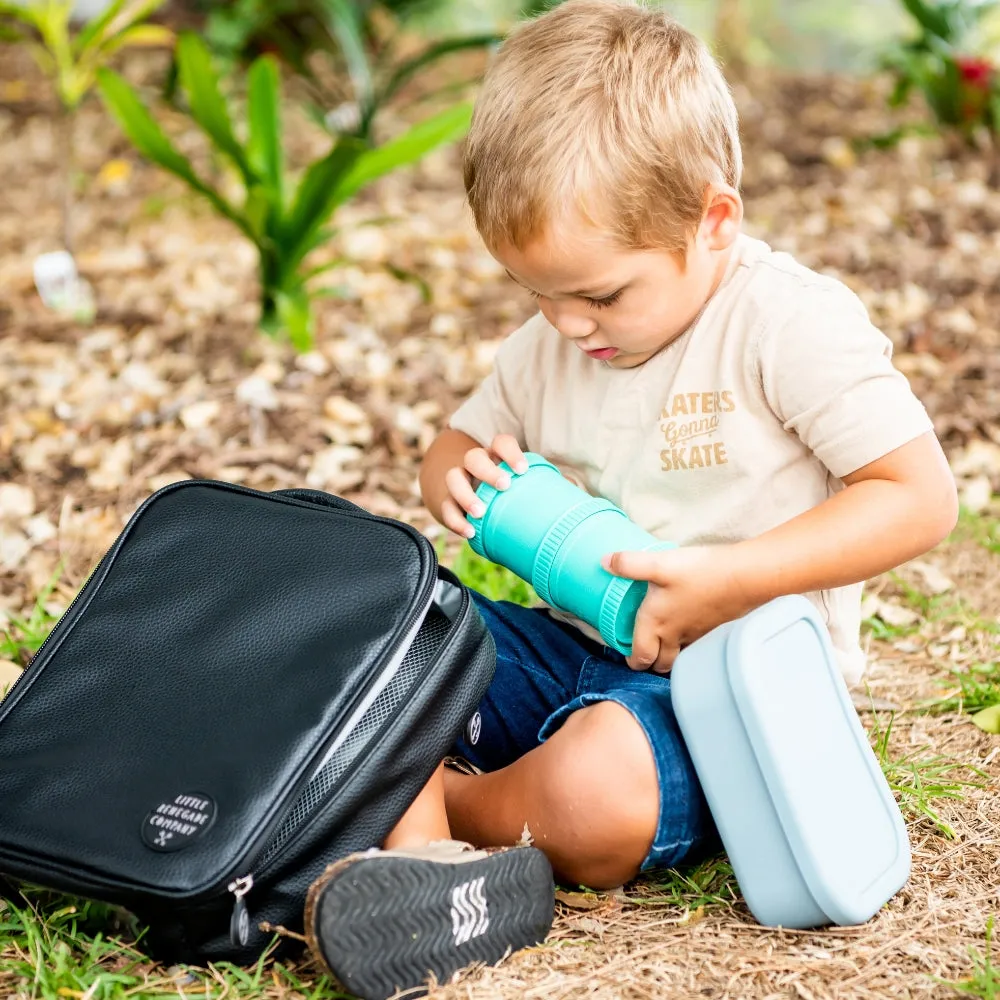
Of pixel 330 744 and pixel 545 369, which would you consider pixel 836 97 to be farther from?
pixel 330 744

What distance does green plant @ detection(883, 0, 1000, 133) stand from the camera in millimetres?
4313

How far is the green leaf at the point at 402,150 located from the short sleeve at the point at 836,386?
1698 millimetres

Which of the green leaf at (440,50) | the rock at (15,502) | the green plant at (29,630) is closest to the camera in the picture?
the green plant at (29,630)

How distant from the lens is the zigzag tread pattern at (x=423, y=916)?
116cm

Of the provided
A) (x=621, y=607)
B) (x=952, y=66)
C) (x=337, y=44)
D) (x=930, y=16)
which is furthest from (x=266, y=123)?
(x=930, y=16)

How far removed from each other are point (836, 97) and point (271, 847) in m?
4.80

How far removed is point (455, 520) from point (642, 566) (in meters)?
0.30

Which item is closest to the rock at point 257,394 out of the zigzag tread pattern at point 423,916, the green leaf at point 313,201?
the green leaf at point 313,201

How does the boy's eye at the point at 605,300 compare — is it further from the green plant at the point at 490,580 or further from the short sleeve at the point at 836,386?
the green plant at the point at 490,580

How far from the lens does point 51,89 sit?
505cm

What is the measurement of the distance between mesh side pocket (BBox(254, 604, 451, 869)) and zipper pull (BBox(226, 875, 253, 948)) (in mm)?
26

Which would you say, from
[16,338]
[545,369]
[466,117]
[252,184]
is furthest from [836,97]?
[545,369]

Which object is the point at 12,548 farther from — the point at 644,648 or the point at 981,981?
the point at 981,981

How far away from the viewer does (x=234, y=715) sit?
1.28m
